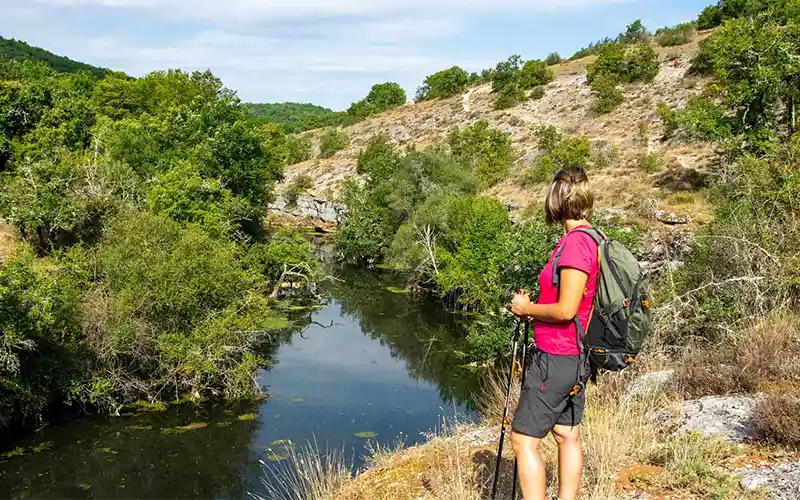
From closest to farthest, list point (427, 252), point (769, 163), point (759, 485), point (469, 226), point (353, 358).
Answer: point (759, 485), point (769, 163), point (353, 358), point (469, 226), point (427, 252)

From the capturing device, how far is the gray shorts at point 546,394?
3848 millimetres

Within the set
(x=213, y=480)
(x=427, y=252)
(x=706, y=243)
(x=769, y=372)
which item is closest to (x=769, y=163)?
(x=706, y=243)

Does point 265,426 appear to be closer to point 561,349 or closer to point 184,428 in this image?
point 184,428

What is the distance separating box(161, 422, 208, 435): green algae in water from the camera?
1559 centimetres

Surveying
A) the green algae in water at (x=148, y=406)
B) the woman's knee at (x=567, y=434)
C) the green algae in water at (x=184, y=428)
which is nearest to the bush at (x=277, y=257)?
the green algae in water at (x=148, y=406)

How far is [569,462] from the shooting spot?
4.03m

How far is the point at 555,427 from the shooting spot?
4.06 meters

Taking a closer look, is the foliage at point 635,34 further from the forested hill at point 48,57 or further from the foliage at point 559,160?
the forested hill at point 48,57

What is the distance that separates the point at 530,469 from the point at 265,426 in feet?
44.0

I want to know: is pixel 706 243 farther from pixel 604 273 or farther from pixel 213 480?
pixel 213 480

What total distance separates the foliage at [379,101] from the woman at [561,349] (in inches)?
2763

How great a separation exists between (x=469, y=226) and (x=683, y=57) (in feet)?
109

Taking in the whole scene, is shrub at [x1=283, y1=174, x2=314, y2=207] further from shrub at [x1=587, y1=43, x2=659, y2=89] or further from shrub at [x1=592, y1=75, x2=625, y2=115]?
shrub at [x1=587, y1=43, x2=659, y2=89]

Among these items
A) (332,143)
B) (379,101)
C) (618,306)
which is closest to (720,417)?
(618,306)
